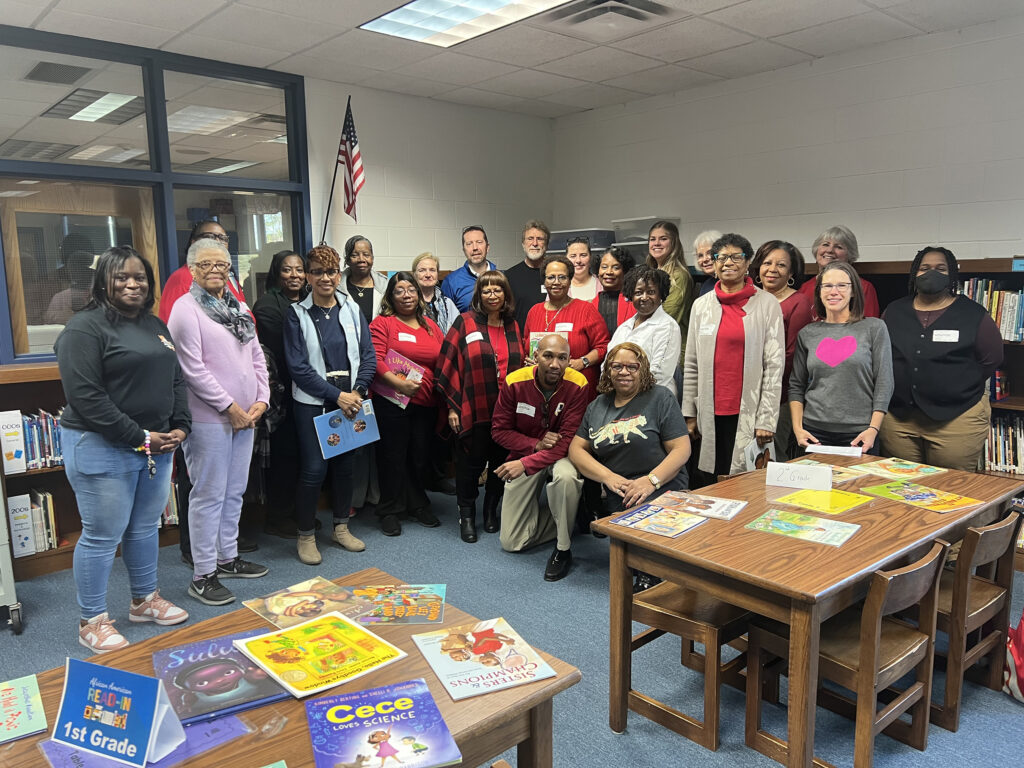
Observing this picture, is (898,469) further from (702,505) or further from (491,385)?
(491,385)

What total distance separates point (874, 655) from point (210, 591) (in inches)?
108

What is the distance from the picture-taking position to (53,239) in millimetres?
4379

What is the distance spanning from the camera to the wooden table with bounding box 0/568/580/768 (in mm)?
1193

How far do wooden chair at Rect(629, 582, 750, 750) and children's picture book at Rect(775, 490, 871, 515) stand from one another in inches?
15.7

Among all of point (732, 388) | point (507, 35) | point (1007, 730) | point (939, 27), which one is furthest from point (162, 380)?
point (939, 27)

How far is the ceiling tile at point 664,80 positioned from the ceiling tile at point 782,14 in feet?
2.94

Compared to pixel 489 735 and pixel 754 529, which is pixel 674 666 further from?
pixel 489 735

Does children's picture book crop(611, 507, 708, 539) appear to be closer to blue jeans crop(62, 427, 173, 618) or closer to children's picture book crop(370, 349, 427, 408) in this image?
blue jeans crop(62, 427, 173, 618)

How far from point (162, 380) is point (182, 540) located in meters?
1.34

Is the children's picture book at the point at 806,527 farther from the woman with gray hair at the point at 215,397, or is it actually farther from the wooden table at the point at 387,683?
the woman with gray hair at the point at 215,397

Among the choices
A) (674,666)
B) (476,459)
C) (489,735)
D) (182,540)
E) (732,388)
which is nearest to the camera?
(489,735)

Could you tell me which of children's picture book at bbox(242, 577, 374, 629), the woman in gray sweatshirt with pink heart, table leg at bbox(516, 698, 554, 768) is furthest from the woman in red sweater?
table leg at bbox(516, 698, 554, 768)

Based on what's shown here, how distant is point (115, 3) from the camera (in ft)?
11.9

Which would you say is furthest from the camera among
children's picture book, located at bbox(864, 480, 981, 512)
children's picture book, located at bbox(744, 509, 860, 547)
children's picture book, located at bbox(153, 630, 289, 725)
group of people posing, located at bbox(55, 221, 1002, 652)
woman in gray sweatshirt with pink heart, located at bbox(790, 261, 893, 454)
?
woman in gray sweatshirt with pink heart, located at bbox(790, 261, 893, 454)
